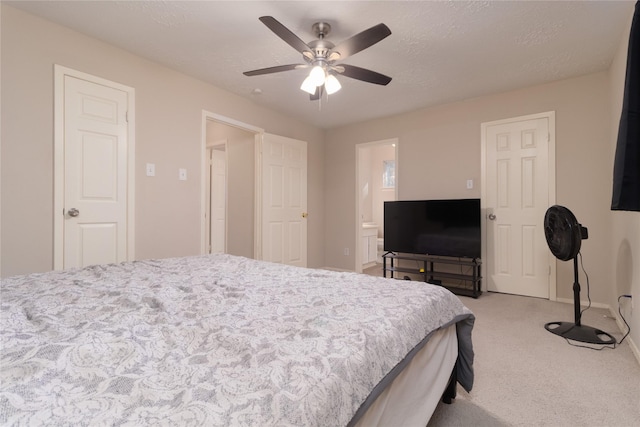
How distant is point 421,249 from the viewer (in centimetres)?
390

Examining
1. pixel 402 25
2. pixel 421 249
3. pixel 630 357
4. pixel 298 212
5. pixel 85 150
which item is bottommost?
pixel 630 357

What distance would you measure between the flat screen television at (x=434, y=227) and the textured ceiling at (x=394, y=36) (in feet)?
4.65

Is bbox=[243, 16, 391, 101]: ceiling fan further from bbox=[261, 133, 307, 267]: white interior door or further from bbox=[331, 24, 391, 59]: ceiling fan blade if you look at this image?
bbox=[261, 133, 307, 267]: white interior door

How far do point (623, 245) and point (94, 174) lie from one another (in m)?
4.53

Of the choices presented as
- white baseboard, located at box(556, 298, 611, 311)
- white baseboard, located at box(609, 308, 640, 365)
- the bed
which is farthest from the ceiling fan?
white baseboard, located at box(556, 298, 611, 311)

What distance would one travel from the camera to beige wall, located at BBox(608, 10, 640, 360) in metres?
2.10

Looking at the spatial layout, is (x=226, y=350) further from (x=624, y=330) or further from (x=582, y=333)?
(x=624, y=330)

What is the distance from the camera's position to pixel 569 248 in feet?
7.75

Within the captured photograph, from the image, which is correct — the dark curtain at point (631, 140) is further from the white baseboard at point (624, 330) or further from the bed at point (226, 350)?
the white baseboard at point (624, 330)

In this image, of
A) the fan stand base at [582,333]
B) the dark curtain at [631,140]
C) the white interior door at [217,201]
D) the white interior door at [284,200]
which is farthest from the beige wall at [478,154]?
the dark curtain at [631,140]

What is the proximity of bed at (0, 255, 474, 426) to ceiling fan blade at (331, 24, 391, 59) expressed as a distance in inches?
57.8

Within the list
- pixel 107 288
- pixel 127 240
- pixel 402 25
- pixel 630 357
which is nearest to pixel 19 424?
pixel 107 288

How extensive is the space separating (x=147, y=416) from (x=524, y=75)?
4048 millimetres

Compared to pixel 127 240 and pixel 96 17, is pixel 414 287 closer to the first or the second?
pixel 127 240
